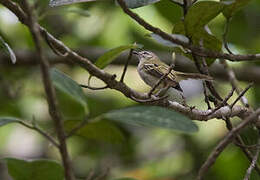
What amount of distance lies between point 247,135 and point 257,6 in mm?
1498

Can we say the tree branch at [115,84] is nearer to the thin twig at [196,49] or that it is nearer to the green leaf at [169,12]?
the thin twig at [196,49]

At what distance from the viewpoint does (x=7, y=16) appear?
182 inches

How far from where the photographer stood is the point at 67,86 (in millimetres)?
1557

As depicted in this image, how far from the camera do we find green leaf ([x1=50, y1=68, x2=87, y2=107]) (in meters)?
1.52

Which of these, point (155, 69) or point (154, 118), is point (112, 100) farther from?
point (154, 118)

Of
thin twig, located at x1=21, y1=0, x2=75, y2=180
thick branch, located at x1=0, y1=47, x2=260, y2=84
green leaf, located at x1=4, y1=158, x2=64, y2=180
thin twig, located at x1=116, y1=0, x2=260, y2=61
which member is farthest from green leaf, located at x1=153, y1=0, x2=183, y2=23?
thin twig, located at x1=21, y1=0, x2=75, y2=180

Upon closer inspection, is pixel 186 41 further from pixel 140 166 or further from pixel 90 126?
pixel 140 166

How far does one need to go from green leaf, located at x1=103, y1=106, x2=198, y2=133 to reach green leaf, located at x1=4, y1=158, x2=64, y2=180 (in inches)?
18.1

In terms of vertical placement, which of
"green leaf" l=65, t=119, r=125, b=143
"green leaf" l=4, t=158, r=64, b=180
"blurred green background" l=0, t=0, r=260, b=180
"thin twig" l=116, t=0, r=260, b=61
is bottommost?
"blurred green background" l=0, t=0, r=260, b=180

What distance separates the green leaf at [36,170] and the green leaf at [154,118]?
0.46 m

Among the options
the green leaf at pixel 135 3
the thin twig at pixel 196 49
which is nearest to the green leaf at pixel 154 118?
the thin twig at pixel 196 49

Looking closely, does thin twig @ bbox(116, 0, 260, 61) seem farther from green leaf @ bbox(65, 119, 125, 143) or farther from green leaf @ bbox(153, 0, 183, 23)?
green leaf @ bbox(153, 0, 183, 23)

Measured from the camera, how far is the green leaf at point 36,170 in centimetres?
188

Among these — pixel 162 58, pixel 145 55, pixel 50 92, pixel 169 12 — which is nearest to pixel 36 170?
pixel 50 92
